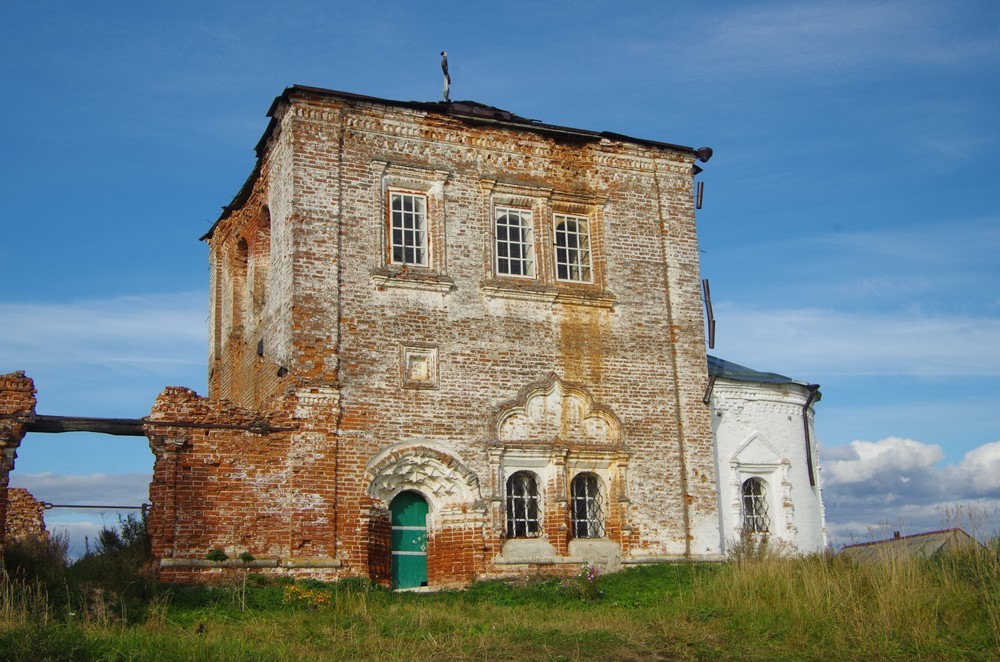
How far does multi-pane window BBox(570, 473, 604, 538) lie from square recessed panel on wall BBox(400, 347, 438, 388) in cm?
269

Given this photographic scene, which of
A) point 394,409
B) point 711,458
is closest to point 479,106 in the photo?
point 394,409

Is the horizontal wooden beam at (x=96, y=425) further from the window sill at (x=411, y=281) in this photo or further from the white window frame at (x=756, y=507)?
the white window frame at (x=756, y=507)

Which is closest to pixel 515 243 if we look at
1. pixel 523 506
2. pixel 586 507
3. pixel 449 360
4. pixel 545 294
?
pixel 545 294

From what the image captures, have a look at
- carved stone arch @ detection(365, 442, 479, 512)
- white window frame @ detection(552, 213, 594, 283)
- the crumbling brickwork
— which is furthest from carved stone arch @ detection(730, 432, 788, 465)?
carved stone arch @ detection(365, 442, 479, 512)

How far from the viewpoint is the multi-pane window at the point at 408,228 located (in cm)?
1580

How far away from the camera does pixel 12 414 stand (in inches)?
531

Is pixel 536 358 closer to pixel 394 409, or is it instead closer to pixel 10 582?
pixel 394 409

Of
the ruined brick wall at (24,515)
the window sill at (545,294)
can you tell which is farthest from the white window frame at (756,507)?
the ruined brick wall at (24,515)

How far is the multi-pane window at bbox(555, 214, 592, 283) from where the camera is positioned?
16.8 m

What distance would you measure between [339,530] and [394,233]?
439 centimetres

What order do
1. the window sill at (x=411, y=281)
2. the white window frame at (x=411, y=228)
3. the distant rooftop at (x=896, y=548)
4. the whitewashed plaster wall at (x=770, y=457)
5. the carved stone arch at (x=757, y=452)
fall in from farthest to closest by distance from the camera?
the carved stone arch at (x=757, y=452), the whitewashed plaster wall at (x=770, y=457), the white window frame at (x=411, y=228), the window sill at (x=411, y=281), the distant rooftop at (x=896, y=548)

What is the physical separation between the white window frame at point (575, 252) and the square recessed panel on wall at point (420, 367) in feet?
8.52

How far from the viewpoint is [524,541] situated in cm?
1534

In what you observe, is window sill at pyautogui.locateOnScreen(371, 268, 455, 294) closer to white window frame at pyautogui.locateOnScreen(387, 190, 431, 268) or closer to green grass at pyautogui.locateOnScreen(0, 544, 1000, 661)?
white window frame at pyautogui.locateOnScreen(387, 190, 431, 268)
